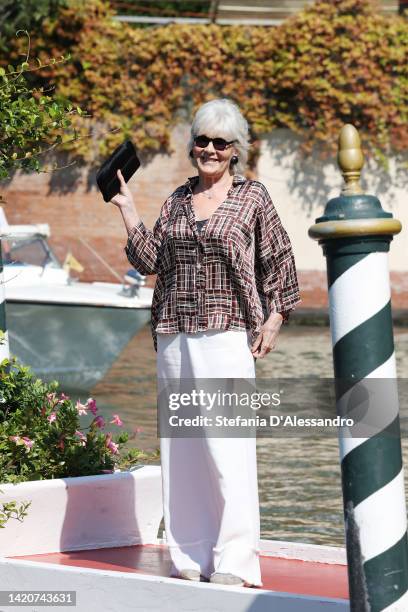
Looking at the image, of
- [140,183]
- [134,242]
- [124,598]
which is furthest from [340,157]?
[140,183]

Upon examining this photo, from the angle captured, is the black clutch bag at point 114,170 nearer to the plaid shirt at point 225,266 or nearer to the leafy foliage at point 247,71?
the plaid shirt at point 225,266

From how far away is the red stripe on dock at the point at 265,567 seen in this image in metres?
4.17

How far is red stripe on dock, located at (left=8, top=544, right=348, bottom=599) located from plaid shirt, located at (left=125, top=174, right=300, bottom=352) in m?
0.83

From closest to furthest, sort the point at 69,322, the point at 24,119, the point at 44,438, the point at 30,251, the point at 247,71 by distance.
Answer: the point at 24,119 < the point at 44,438 < the point at 69,322 < the point at 30,251 < the point at 247,71

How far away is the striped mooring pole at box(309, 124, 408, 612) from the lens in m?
3.21

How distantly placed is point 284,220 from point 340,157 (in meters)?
16.4

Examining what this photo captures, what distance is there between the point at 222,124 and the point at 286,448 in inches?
212

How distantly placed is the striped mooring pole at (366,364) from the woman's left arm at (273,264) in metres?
1.03

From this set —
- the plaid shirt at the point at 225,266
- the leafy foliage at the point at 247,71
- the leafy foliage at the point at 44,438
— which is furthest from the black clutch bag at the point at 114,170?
the leafy foliage at the point at 247,71

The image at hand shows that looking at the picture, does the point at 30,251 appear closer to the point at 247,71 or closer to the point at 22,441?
the point at 247,71

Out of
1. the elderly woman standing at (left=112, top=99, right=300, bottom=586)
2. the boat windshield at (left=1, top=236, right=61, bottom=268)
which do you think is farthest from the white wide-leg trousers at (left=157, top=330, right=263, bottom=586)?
the boat windshield at (left=1, top=236, right=61, bottom=268)

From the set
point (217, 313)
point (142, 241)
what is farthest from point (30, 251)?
point (217, 313)

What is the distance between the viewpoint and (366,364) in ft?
10.6

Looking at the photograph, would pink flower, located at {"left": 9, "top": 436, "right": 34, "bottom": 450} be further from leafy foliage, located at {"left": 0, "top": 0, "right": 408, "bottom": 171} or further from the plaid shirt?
leafy foliage, located at {"left": 0, "top": 0, "right": 408, "bottom": 171}
